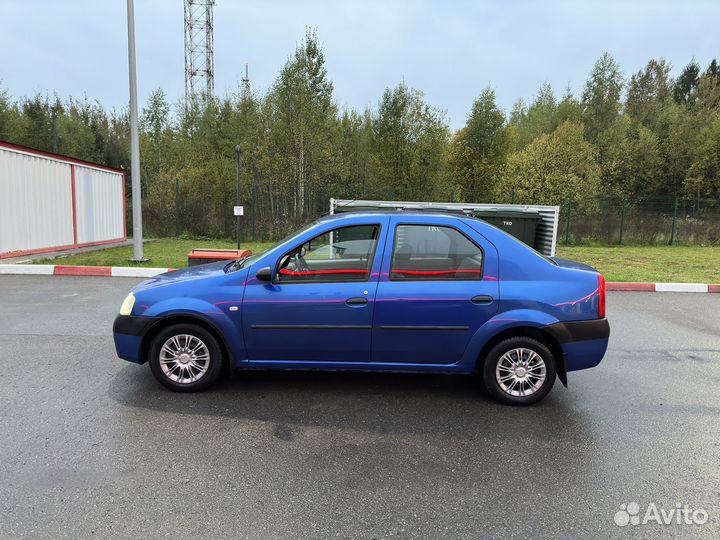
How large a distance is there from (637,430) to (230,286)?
344cm

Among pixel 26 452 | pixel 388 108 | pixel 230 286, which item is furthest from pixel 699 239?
pixel 26 452

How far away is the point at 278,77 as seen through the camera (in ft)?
68.2

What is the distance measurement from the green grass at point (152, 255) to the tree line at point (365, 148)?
93.8 inches

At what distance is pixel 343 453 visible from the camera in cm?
328

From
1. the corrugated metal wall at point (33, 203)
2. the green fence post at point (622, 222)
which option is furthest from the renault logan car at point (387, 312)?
the green fence post at point (622, 222)

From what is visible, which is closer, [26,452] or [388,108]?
[26,452]

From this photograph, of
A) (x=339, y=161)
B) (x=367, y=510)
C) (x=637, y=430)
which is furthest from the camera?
(x=339, y=161)

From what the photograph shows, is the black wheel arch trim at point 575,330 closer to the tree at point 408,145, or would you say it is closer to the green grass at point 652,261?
the green grass at point 652,261

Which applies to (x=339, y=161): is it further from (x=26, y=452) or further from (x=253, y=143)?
(x=26, y=452)

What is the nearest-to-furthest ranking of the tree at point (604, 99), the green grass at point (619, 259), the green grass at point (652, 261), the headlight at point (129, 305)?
1. the headlight at point (129, 305)
2. the green grass at point (652, 261)
3. the green grass at point (619, 259)
4. the tree at point (604, 99)

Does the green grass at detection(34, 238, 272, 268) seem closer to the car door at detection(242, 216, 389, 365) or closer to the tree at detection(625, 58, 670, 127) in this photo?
the car door at detection(242, 216, 389, 365)

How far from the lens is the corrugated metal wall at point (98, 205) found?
15367 millimetres

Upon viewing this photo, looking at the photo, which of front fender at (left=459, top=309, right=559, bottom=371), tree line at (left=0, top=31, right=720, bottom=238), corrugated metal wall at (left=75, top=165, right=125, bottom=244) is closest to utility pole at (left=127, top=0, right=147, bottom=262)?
corrugated metal wall at (left=75, top=165, right=125, bottom=244)

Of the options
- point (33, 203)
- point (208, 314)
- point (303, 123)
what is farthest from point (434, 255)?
point (303, 123)
